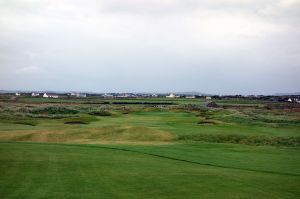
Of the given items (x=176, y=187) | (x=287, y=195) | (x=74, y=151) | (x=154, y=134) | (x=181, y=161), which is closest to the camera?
(x=287, y=195)

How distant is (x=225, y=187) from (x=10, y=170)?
1003 cm

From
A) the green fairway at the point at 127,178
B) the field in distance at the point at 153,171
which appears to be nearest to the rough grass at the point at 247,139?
the field in distance at the point at 153,171

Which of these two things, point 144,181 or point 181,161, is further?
point 181,161

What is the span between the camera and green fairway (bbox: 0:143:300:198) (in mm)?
16047

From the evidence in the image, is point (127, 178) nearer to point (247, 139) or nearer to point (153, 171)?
point (153, 171)

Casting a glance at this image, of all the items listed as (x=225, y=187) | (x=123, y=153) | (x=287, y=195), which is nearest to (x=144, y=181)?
(x=225, y=187)

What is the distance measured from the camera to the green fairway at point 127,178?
16.0 m

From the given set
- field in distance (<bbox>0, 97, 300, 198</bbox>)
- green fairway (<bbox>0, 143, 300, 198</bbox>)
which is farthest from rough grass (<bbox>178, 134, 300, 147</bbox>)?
green fairway (<bbox>0, 143, 300, 198</bbox>)

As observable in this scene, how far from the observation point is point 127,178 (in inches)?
748

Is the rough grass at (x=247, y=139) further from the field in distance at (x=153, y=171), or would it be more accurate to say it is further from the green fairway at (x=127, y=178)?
the green fairway at (x=127, y=178)

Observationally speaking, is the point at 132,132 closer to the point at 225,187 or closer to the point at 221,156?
the point at 221,156

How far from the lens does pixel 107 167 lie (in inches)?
870

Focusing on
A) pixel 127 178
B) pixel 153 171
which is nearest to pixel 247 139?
pixel 153 171

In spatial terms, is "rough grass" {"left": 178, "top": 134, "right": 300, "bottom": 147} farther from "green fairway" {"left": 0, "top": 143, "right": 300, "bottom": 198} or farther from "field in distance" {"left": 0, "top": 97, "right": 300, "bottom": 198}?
"green fairway" {"left": 0, "top": 143, "right": 300, "bottom": 198}
